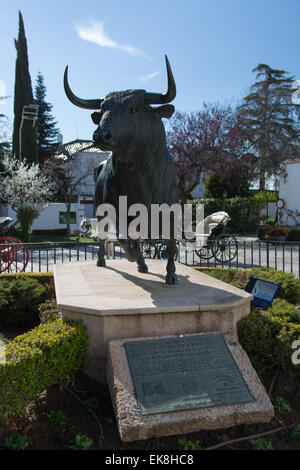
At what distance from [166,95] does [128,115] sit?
406 millimetres

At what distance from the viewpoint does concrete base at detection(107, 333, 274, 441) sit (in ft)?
7.69

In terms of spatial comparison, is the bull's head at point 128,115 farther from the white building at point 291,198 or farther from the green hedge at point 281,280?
the white building at point 291,198

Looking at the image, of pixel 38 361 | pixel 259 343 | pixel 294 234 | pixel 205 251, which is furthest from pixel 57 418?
pixel 294 234

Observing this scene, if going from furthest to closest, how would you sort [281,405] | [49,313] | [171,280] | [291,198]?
[291,198] < [171,280] < [49,313] < [281,405]

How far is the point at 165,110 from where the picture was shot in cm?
358

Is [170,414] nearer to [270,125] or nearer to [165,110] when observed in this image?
[165,110]

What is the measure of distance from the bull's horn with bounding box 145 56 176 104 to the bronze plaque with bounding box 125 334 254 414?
218cm

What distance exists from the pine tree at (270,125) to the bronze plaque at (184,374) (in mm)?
28004

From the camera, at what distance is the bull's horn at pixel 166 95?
10.5 feet

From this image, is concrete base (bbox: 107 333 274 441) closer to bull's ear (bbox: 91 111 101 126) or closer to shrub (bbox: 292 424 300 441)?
shrub (bbox: 292 424 300 441)

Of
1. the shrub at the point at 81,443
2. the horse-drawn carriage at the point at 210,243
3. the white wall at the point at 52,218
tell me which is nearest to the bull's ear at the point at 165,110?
the shrub at the point at 81,443

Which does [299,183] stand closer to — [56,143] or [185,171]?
[185,171]

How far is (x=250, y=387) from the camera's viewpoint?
8.95 ft

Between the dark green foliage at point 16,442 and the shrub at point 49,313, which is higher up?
the shrub at point 49,313
